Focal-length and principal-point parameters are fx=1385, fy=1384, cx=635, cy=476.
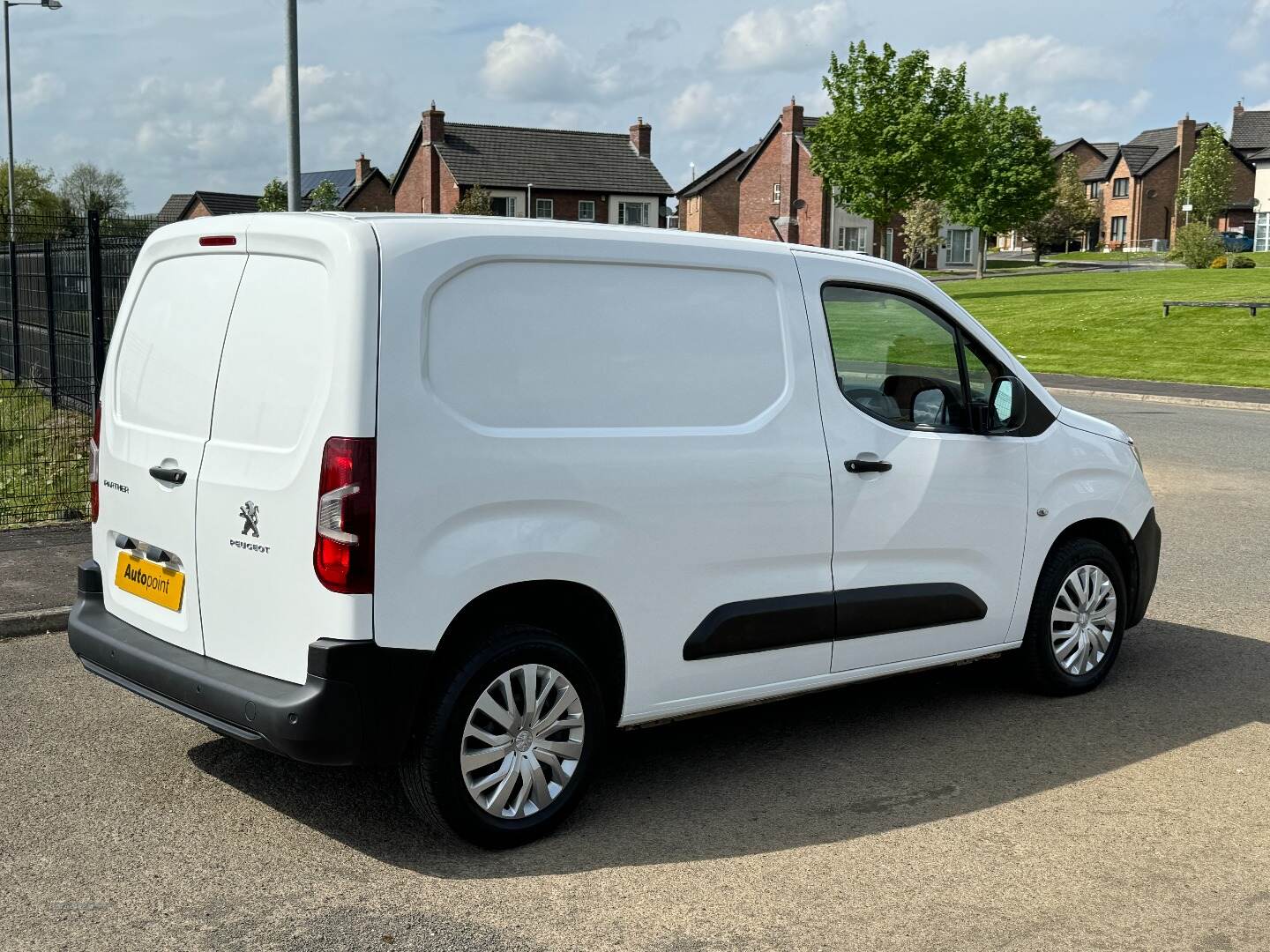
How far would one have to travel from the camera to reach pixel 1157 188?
106 m

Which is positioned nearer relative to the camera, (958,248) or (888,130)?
(888,130)

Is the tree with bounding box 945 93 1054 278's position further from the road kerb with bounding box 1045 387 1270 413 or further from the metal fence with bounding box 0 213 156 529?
the metal fence with bounding box 0 213 156 529

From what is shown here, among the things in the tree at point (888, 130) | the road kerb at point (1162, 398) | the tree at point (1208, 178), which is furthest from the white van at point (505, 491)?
the tree at point (1208, 178)

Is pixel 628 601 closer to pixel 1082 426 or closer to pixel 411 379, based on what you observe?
pixel 411 379

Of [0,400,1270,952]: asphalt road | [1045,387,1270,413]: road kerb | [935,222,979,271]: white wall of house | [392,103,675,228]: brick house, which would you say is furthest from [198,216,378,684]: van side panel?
[935,222,979,271]: white wall of house

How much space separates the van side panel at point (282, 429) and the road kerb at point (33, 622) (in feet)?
10.5

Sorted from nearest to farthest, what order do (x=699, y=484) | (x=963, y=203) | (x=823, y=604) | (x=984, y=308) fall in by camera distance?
(x=699, y=484) → (x=823, y=604) → (x=984, y=308) → (x=963, y=203)

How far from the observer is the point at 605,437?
15.1 ft

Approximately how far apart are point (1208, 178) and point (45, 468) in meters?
91.3

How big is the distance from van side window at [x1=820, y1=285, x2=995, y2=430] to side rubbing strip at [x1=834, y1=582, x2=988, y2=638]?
67cm

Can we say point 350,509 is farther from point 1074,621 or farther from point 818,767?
point 1074,621

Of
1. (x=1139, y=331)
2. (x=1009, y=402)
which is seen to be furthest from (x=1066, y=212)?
(x=1009, y=402)

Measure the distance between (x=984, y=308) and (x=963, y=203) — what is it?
91.5 feet

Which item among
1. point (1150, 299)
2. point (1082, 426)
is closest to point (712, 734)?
point (1082, 426)
